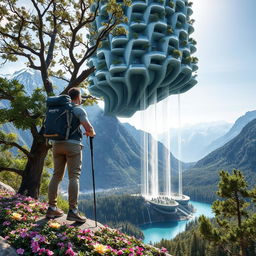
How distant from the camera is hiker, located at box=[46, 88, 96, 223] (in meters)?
6.02

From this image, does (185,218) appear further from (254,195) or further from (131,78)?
(254,195)

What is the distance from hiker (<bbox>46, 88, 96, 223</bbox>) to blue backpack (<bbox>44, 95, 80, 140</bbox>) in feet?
0.22

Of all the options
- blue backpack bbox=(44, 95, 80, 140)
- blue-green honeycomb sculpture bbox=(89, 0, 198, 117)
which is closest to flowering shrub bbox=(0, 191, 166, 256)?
blue backpack bbox=(44, 95, 80, 140)

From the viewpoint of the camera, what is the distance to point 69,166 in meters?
6.14

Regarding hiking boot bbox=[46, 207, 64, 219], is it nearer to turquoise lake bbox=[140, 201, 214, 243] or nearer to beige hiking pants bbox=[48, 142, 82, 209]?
beige hiking pants bbox=[48, 142, 82, 209]

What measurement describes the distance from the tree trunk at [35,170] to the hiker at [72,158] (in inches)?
188

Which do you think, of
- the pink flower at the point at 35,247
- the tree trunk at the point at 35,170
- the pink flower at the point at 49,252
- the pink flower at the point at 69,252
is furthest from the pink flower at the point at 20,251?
the tree trunk at the point at 35,170

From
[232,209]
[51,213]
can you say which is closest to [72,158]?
[51,213]

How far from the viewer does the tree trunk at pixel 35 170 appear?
10.8m

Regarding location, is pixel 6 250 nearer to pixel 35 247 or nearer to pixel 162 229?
pixel 35 247

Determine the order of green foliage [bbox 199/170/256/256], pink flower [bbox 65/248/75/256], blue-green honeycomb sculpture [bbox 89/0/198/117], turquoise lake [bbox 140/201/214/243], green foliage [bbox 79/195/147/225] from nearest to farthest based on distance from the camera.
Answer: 1. pink flower [bbox 65/248/75/256]
2. green foliage [bbox 199/170/256/256]
3. blue-green honeycomb sculpture [bbox 89/0/198/117]
4. turquoise lake [bbox 140/201/214/243]
5. green foliage [bbox 79/195/147/225]

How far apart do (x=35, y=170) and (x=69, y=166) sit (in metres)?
5.53

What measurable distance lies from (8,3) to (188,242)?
76568 millimetres

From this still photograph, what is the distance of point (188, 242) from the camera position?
247 ft
